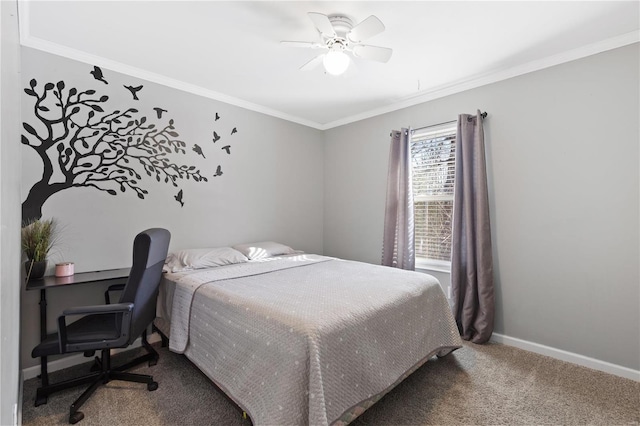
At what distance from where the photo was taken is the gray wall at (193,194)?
2.36m

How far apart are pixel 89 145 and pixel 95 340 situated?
165cm

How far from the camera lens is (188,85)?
3078mm

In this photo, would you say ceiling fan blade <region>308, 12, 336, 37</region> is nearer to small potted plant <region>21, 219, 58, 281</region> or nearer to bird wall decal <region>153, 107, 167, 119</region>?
bird wall decal <region>153, 107, 167, 119</region>

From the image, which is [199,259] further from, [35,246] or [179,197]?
[35,246]

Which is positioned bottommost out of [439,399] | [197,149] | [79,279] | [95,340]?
[439,399]

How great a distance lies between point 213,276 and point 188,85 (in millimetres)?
2070

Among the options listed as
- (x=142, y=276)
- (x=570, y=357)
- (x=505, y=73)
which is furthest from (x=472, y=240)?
(x=142, y=276)

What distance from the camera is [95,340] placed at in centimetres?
182

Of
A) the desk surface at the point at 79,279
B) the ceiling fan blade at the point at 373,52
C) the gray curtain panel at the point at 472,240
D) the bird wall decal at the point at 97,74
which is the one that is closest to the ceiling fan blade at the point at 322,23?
the ceiling fan blade at the point at 373,52

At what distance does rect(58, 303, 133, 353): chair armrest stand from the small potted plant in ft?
2.16

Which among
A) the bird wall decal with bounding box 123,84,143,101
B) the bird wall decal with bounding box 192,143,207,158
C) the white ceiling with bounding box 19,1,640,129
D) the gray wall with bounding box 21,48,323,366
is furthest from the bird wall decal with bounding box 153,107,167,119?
the bird wall decal with bounding box 192,143,207,158

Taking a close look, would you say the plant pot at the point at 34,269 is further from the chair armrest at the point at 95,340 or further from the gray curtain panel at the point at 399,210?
the gray curtain panel at the point at 399,210

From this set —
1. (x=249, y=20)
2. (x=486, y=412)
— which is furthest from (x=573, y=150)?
(x=249, y=20)

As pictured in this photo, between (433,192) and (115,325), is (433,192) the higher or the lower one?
the higher one
